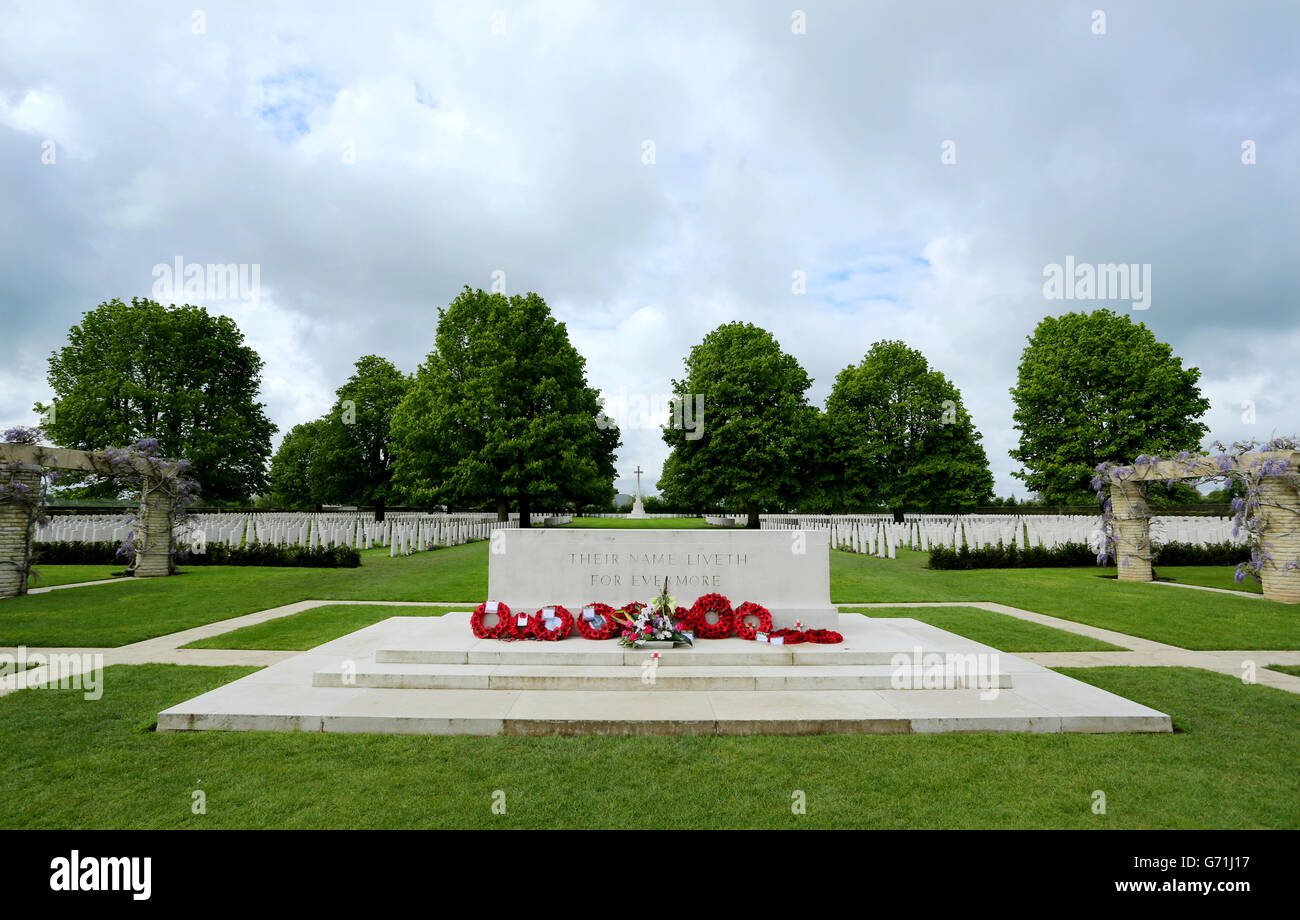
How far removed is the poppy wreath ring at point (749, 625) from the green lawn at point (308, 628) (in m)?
5.88

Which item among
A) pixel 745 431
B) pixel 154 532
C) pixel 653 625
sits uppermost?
pixel 745 431

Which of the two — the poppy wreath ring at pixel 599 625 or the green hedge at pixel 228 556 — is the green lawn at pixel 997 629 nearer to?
the poppy wreath ring at pixel 599 625

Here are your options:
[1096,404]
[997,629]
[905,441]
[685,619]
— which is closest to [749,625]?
[685,619]

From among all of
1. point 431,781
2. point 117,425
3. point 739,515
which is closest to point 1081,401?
point 739,515

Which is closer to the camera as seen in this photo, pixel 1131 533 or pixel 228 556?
pixel 1131 533

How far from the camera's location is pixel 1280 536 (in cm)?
1220

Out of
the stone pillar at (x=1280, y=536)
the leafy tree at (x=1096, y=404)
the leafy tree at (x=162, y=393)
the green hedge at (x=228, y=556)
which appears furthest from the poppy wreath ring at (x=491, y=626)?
the leafy tree at (x=1096, y=404)

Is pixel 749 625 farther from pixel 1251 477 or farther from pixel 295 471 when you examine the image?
pixel 295 471

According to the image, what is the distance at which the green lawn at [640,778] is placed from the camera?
11.5 ft

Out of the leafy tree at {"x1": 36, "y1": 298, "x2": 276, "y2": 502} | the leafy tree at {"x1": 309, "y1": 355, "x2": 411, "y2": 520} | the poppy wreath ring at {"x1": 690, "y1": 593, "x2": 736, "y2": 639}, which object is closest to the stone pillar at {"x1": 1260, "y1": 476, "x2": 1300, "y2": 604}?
the poppy wreath ring at {"x1": 690, "y1": 593, "x2": 736, "y2": 639}

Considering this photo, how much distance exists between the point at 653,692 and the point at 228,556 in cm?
1809

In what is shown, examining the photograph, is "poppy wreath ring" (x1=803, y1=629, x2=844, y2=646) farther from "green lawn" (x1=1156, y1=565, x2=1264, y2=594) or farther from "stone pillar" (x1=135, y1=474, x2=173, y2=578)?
"stone pillar" (x1=135, y1=474, x2=173, y2=578)

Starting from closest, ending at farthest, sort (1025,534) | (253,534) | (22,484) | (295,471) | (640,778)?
(640,778) → (22,484) → (1025,534) → (253,534) → (295,471)

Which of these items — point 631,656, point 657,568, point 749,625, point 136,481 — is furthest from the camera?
point 136,481
